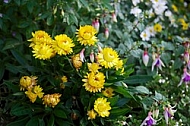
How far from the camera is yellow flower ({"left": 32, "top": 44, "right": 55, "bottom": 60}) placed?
204cm

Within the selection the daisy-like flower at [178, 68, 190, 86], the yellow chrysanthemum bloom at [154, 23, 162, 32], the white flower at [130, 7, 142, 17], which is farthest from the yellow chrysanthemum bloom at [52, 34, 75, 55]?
the yellow chrysanthemum bloom at [154, 23, 162, 32]

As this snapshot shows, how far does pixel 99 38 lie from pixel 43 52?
636 mm

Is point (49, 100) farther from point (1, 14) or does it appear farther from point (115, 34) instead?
point (115, 34)

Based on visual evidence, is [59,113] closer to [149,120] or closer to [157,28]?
[149,120]

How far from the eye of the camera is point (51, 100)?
80.9 inches

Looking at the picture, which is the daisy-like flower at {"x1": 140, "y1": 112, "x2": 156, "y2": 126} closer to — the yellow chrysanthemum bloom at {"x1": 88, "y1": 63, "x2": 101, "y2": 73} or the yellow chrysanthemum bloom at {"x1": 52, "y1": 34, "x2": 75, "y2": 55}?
the yellow chrysanthemum bloom at {"x1": 88, "y1": 63, "x2": 101, "y2": 73}

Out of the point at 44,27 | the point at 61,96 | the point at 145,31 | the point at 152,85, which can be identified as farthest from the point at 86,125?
the point at 145,31

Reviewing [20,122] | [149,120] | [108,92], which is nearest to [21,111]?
[20,122]

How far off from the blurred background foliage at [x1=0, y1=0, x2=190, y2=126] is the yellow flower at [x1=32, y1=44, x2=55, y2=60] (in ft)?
0.31

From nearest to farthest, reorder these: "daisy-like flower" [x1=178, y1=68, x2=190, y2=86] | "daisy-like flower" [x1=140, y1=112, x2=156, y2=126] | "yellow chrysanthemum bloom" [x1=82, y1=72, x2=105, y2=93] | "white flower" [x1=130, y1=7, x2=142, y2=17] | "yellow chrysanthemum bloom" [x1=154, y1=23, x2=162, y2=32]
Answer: "yellow chrysanthemum bloom" [x1=82, y1=72, x2=105, y2=93]
"daisy-like flower" [x1=140, y1=112, x2=156, y2=126]
"daisy-like flower" [x1=178, y1=68, x2=190, y2=86]
"white flower" [x1=130, y1=7, x2=142, y2=17]
"yellow chrysanthemum bloom" [x1=154, y1=23, x2=162, y2=32]

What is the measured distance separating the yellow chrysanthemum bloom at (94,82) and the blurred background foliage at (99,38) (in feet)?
0.82

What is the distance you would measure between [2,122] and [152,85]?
88 centimetres

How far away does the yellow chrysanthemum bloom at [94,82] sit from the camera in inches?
79.9

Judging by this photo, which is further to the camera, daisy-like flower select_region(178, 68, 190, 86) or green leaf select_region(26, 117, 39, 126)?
daisy-like flower select_region(178, 68, 190, 86)
